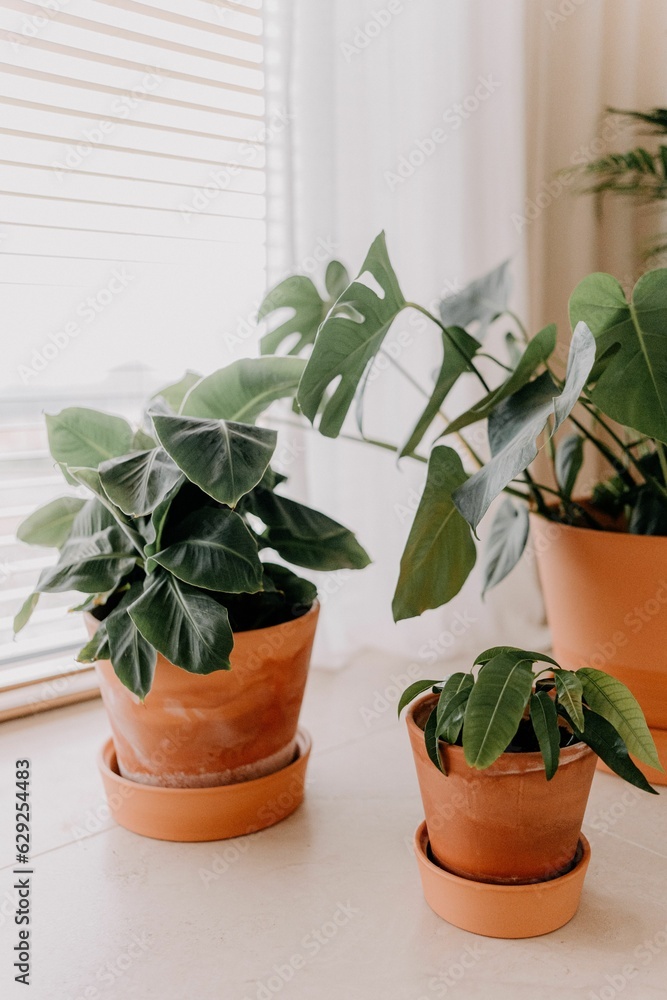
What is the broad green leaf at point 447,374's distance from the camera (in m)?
0.97

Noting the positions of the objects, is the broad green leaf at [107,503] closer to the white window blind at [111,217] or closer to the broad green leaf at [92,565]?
the broad green leaf at [92,565]

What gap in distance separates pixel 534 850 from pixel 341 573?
0.78 m

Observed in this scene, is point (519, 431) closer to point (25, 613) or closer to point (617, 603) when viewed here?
point (617, 603)

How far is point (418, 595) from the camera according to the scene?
3.07 feet

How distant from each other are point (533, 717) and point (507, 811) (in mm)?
96

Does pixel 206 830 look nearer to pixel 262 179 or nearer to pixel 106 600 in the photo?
pixel 106 600

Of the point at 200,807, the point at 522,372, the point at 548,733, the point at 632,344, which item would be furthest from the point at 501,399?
the point at 200,807

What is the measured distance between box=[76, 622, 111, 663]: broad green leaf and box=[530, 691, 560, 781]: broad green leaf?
45cm

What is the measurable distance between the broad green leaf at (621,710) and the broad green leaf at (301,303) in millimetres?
561

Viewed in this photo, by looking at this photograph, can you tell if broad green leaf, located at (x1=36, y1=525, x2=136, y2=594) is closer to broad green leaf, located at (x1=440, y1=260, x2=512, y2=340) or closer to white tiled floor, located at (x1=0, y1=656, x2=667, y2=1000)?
white tiled floor, located at (x1=0, y1=656, x2=667, y2=1000)

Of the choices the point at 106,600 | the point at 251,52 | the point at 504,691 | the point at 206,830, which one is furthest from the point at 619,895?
the point at 251,52

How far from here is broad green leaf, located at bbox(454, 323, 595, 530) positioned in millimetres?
704

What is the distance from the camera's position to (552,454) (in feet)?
4.02

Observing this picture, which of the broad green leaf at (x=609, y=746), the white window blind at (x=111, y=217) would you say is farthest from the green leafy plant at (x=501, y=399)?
the white window blind at (x=111, y=217)
